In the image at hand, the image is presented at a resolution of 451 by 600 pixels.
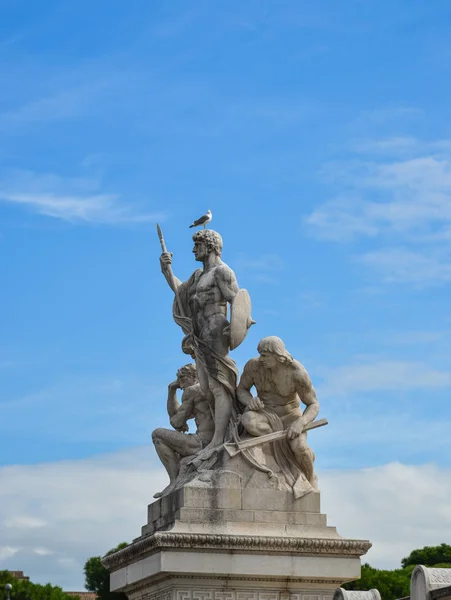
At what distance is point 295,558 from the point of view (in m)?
21.2

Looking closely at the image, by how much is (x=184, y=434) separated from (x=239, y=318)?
1.98m

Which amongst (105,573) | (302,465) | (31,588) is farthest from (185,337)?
(31,588)

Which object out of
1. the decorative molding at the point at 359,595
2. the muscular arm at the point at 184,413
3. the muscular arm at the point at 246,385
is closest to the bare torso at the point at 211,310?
the muscular arm at the point at 246,385

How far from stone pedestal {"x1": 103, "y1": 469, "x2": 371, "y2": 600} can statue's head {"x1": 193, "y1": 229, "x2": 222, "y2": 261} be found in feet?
11.1

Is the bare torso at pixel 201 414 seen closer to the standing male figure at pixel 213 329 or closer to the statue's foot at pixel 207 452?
the standing male figure at pixel 213 329

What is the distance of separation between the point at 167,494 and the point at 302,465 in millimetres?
1941

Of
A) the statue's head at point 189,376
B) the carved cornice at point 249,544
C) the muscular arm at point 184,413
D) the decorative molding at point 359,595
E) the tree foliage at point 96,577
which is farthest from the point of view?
the tree foliage at point 96,577

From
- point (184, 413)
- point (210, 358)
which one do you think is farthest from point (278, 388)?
point (184, 413)

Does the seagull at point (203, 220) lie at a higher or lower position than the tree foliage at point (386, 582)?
lower

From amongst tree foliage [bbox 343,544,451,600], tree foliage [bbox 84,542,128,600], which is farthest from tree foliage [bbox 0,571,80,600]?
tree foliage [bbox 343,544,451,600]

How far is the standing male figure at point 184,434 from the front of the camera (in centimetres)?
2269

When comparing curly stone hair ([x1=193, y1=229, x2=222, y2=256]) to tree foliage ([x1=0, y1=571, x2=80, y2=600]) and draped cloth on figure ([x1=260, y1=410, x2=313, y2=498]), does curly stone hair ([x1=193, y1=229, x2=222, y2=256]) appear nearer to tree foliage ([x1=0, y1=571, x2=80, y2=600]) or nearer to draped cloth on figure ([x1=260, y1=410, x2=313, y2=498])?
draped cloth on figure ([x1=260, y1=410, x2=313, y2=498])

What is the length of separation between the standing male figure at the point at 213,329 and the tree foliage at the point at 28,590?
47.0 m

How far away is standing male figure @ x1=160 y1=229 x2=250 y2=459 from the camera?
22.4 metres
